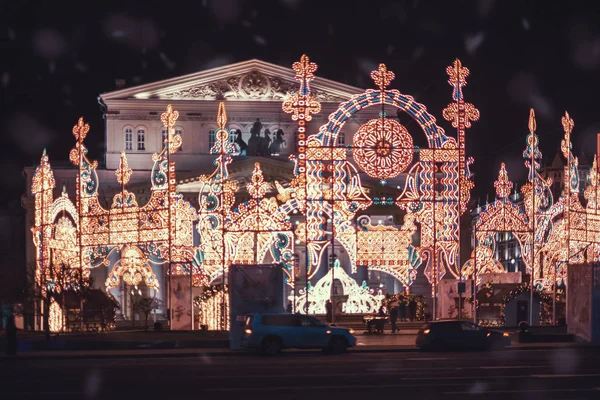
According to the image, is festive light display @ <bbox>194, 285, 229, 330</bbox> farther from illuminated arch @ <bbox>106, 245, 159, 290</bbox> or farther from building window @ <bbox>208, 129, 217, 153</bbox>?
building window @ <bbox>208, 129, 217, 153</bbox>

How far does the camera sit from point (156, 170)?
51.2 metres

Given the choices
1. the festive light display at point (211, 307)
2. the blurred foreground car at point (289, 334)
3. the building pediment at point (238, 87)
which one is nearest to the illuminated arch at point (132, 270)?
the festive light display at point (211, 307)

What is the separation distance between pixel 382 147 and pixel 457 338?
37.8ft

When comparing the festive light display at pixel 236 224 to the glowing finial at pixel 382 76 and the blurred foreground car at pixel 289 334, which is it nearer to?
the glowing finial at pixel 382 76

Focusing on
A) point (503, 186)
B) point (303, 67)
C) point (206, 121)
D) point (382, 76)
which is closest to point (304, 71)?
point (303, 67)

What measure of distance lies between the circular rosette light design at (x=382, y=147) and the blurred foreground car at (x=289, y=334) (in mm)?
11749

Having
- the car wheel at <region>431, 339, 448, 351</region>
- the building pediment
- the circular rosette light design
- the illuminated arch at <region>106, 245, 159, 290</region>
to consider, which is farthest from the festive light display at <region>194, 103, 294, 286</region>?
the building pediment

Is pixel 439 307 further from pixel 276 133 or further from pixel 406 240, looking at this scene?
pixel 276 133

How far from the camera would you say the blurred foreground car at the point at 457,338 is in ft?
120

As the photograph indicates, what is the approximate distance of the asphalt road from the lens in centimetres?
2186

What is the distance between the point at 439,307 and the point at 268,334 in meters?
17.8

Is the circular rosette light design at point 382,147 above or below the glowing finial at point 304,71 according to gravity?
below

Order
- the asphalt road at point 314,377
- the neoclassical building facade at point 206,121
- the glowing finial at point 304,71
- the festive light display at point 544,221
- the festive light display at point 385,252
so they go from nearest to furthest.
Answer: the asphalt road at point 314,377
the glowing finial at point 304,71
the festive light display at point 544,221
the festive light display at point 385,252
the neoclassical building facade at point 206,121

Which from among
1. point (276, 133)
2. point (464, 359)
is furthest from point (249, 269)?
point (276, 133)
